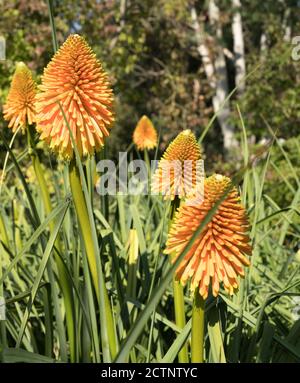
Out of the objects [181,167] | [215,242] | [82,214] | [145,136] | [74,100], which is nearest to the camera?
[215,242]

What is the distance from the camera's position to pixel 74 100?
1532 millimetres

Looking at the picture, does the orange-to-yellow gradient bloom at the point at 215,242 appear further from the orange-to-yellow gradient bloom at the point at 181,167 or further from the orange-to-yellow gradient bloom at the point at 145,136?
the orange-to-yellow gradient bloom at the point at 145,136

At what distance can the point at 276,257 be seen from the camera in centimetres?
322

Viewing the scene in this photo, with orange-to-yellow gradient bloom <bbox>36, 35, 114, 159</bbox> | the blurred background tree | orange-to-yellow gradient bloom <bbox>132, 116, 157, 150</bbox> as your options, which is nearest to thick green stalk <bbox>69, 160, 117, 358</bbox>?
orange-to-yellow gradient bloom <bbox>36, 35, 114, 159</bbox>

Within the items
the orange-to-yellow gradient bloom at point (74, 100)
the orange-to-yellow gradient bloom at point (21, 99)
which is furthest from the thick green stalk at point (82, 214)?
the orange-to-yellow gradient bloom at point (21, 99)

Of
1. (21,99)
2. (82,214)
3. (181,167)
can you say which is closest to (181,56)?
(21,99)

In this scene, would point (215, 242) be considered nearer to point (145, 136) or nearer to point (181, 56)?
point (145, 136)

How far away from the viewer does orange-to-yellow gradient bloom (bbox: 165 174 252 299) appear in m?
1.28

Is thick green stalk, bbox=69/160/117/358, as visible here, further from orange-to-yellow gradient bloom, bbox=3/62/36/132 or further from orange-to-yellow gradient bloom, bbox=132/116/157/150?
orange-to-yellow gradient bloom, bbox=132/116/157/150

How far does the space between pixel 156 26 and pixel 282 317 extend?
1241cm

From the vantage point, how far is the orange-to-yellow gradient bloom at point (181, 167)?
1.60 metres

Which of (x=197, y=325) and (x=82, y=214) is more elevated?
(x=82, y=214)

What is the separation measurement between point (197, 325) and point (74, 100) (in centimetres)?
69
